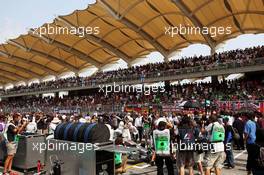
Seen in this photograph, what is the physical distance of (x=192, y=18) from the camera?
32.5 metres

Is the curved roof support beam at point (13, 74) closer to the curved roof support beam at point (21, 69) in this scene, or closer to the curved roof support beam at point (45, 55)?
the curved roof support beam at point (21, 69)

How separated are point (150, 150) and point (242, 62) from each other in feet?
66.7

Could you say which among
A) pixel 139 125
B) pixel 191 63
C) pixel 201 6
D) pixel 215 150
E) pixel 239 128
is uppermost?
pixel 201 6

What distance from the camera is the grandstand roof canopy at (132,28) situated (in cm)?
3256

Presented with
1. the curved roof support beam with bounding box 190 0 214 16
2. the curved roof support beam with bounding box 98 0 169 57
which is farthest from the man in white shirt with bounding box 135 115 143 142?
the curved roof support beam with bounding box 98 0 169 57

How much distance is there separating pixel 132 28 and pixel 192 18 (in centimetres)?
807

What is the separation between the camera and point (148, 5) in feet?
112

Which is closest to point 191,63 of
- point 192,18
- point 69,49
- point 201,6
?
point 192,18

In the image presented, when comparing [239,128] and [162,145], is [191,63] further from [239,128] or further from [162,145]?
[162,145]

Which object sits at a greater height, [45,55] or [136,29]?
[45,55]

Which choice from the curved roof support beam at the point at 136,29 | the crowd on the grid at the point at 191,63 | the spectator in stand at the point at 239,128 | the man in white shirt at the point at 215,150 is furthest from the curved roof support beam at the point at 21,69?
the man in white shirt at the point at 215,150

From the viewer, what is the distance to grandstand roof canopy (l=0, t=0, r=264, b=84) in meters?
32.6

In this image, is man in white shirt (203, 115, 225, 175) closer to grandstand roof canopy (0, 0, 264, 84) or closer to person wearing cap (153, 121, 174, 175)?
person wearing cap (153, 121, 174, 175)

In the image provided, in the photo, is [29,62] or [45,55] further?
[29,62]
